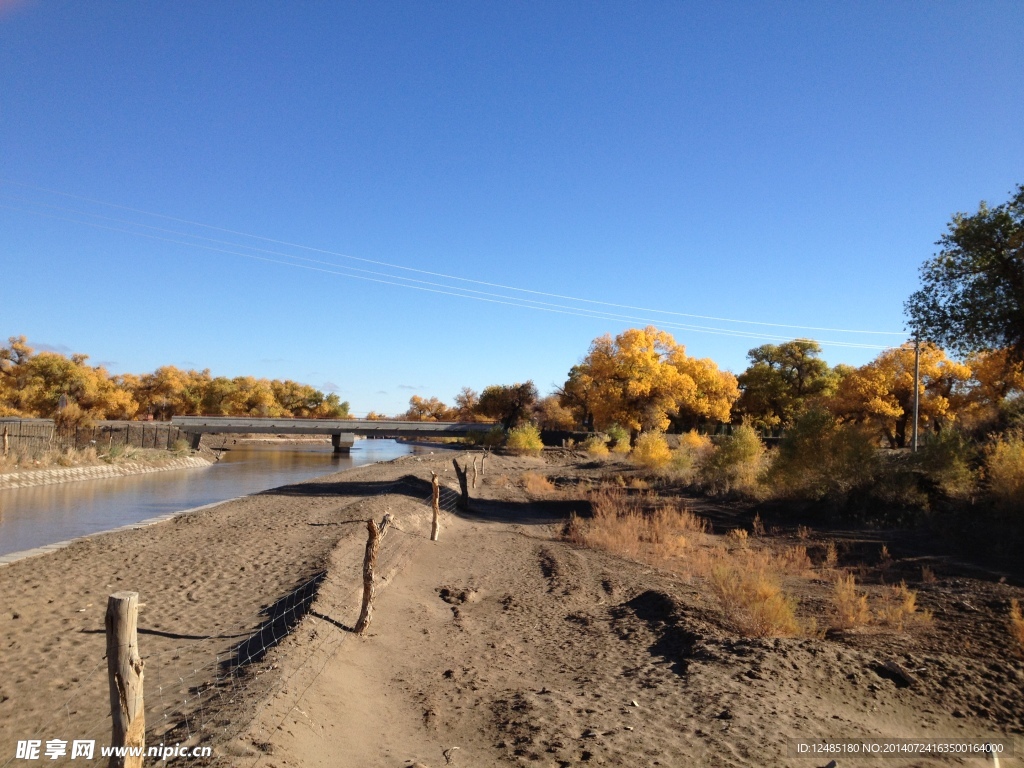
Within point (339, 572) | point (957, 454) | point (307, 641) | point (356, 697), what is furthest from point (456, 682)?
point (957, 454)

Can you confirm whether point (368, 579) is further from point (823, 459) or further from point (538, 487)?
point (538, 487)

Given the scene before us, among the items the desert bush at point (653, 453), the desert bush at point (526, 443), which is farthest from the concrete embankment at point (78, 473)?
the desert bush at point (653, 453)

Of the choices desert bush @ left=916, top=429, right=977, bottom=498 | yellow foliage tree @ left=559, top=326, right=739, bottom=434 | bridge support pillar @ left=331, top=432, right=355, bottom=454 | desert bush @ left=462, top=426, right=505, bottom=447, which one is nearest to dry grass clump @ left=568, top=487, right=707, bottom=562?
desert bush @ left=916, top=429, right=977, bottom=498

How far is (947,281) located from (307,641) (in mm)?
19517

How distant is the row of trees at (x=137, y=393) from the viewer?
6034cm

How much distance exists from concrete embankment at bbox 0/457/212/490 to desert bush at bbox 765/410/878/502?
1321 inches

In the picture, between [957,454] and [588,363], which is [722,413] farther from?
[957,454]

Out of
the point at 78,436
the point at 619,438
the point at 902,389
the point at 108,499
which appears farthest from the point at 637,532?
the point at 78,436

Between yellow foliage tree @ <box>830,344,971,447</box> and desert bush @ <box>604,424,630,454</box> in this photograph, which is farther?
desert bush @ <box>604,424,630,454</box>

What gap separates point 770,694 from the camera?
6730mm

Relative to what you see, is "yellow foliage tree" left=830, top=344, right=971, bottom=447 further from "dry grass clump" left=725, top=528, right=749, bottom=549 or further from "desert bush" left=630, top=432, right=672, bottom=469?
"dry grass clump" left=725, top=528, right=749, bottom=549

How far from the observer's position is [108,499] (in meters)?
29.7

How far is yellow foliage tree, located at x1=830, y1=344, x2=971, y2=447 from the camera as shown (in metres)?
40.7

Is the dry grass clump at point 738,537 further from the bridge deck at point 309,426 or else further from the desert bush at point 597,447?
the bridge deck at point 309,426
